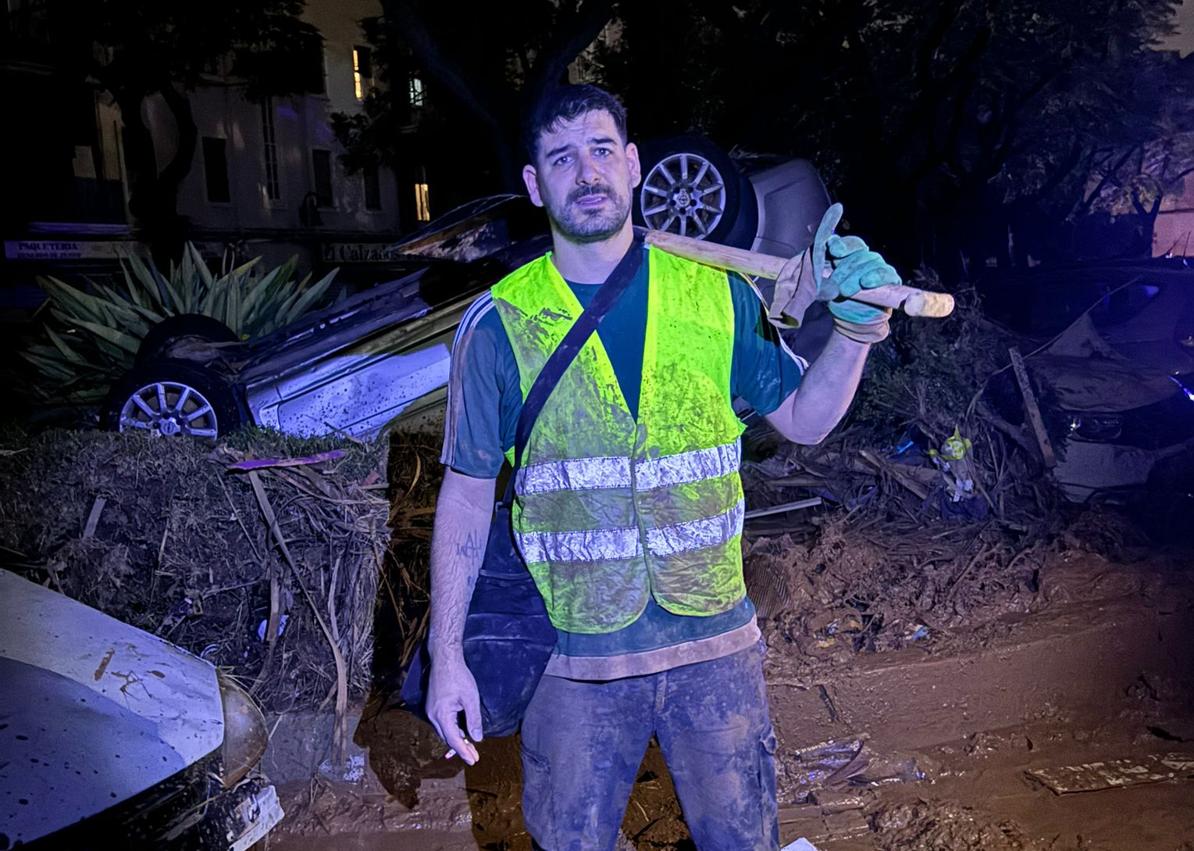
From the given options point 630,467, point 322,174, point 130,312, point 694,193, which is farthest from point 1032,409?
point 322,174

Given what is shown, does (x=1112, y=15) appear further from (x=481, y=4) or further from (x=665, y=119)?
(x=481, y=4)

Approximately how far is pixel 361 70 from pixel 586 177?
34.5 meters

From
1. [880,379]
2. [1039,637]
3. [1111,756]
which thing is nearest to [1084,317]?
[880,379]

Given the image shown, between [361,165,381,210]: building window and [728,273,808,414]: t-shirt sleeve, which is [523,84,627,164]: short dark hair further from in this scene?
[361,165,381,210]: building window

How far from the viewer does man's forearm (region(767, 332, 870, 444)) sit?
6.91 ft

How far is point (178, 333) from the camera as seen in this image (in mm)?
5758

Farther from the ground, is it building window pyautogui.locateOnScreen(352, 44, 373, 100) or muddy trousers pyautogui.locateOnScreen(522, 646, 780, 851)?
building window pyautogui.locateOnScreen(352, 44, 373, 100)

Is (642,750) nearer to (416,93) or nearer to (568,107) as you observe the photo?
(568,107)

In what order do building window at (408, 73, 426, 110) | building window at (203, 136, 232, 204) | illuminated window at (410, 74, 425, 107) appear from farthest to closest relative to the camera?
1. illuminated window at (410, 74, 425, 107)
2. building window at (408, 73, 426, 110)
3. building window at (203, 136, 232, 204)

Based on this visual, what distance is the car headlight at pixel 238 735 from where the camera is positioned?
8.85ft

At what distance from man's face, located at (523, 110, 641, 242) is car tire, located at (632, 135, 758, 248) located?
3534 millimetres

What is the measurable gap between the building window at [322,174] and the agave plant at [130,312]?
90.7 feet

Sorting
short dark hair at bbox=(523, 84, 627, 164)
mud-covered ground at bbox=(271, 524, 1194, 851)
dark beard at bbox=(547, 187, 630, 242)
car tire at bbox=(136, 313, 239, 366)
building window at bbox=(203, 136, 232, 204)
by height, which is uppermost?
building window at bbox=(203, 136, 232, 204)

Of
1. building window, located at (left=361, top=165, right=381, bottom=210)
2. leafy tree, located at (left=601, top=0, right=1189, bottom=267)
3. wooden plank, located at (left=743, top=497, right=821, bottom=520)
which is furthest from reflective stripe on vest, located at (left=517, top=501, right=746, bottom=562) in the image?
building window, located at (left=361, top=165, right=381, bottom=210)
